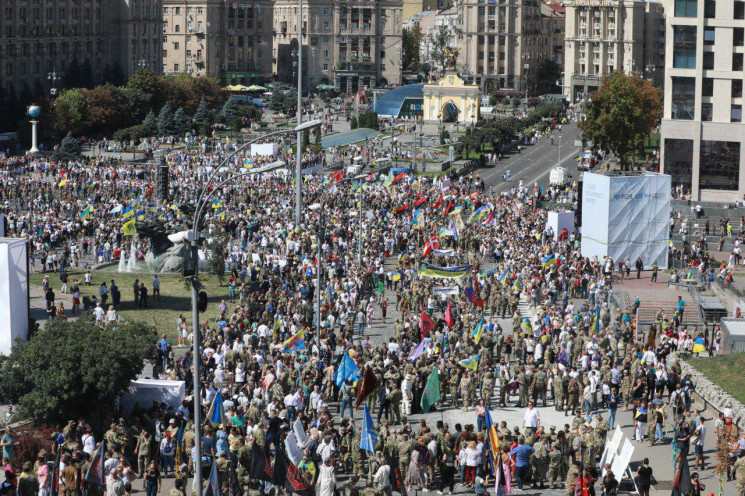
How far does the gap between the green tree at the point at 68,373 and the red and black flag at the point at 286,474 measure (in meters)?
6.52

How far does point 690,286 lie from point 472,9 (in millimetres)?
109360

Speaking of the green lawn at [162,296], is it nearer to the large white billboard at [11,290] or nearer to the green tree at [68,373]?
the large white billboard at [11,290]

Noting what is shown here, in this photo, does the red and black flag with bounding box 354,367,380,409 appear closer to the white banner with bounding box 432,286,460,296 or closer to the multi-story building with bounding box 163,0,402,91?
the white banner with bounding box 432,286,460,296

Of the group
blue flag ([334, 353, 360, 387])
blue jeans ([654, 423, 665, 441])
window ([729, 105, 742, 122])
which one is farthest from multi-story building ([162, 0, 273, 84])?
blue jeans ([654, 423, 665, 441])

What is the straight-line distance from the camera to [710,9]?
68.2 meters

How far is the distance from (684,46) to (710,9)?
94.3 inches

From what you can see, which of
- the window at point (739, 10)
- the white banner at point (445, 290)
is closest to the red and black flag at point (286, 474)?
the white banner at point (445, 290)

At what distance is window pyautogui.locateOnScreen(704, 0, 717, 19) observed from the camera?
68.1 m

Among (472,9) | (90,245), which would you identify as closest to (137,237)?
(90,245)

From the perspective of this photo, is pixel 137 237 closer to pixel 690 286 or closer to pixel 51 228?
pixel 51 228

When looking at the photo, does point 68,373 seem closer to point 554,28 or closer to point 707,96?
point 707,96

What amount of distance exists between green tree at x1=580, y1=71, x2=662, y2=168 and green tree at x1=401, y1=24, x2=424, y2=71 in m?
97.4

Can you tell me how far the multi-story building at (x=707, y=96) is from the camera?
224 feet

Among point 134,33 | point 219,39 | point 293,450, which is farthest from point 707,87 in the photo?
point 219,39
